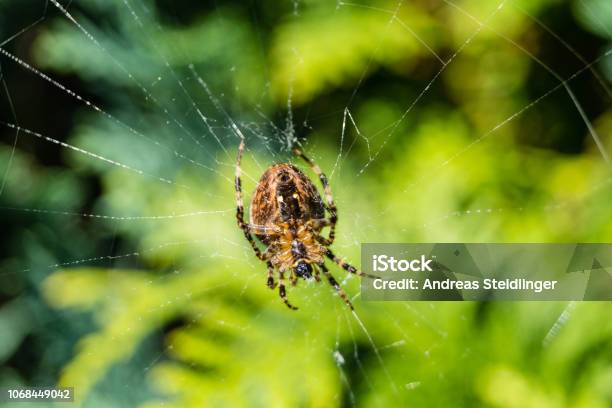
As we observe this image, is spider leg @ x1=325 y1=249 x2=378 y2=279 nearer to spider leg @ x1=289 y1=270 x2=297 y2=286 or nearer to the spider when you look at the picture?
the spider

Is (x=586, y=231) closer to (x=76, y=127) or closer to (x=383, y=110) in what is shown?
(x=383, y=110)

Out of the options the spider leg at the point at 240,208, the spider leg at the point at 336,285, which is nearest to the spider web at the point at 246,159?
the spider leg at the point at 336,285

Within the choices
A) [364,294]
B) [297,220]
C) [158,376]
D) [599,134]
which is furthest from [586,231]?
[158,376]

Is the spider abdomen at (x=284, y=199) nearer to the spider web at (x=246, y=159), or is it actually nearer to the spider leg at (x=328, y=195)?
the spider leg at (x=328, y=195)

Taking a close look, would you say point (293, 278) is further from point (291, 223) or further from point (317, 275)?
point (291, 223)

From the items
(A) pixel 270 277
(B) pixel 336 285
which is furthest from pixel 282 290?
(B) pixel 336 285

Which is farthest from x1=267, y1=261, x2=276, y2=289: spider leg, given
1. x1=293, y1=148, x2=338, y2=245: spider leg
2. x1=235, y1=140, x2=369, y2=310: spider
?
x1=293, y1=148, x2=338, y2=245: spider leg
